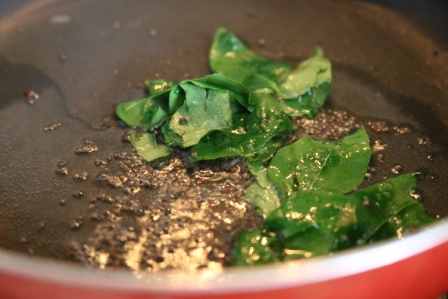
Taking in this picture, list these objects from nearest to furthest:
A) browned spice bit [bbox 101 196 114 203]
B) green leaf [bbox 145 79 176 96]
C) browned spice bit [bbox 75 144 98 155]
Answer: browned spice bit [bbox 101 196 114 203] < browned spice bit [bbox 75 144 98 155] < green leaf [bbox 145 79 176 96]

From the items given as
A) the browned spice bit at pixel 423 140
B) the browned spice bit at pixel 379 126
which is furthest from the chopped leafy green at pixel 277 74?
the browned spice bit at pixel 423 140

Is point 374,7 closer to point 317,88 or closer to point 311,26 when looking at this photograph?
point 311,26

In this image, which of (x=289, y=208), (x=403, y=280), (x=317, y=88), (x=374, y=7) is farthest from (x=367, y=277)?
(x=374, y=7)

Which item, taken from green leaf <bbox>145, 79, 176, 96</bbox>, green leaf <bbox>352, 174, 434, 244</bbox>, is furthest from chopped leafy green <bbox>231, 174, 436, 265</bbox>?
green leaf <bbox>145, 79, 176, 96</bbox>

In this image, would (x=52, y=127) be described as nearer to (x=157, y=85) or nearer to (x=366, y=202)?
(x=157, y=85)

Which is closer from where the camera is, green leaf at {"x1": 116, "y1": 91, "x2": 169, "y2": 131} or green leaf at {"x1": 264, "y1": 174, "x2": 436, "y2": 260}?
green leaf at {"x1": 264, "y1": 174, "x2": 436, "y2": 260}

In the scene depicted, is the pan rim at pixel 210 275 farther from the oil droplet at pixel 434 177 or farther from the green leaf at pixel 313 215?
the oil droplet at pixel 434 177

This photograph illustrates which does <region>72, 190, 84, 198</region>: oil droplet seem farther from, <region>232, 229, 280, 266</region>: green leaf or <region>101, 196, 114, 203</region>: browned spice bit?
<region>232, 229, 280, 266</region>: green leaf
